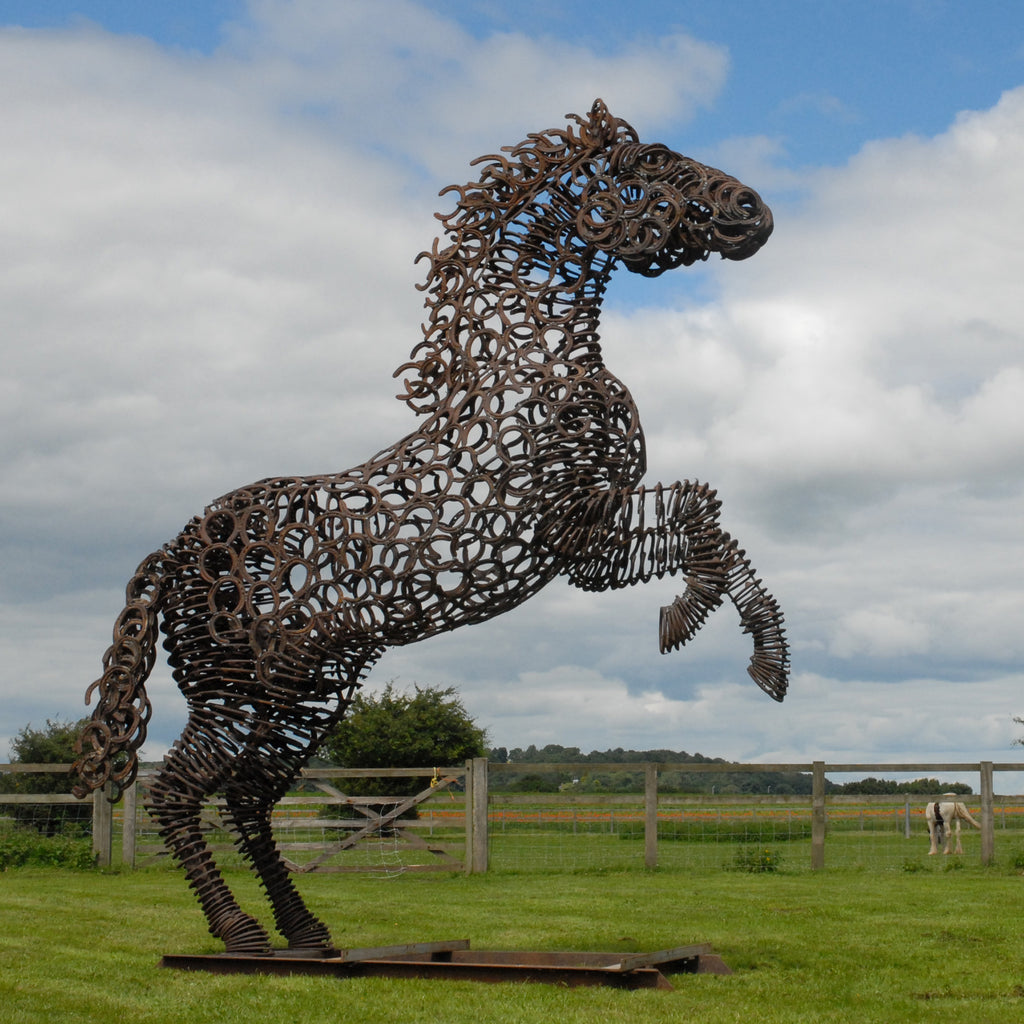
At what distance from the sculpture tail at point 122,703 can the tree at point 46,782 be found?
732cm

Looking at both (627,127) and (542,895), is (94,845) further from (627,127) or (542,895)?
(627,127)

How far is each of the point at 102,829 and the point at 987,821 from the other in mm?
10002

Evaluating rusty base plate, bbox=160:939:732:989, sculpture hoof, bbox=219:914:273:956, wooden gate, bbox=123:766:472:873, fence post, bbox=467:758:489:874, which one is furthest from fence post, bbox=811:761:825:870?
sculpture hoof, bbox=219:914:273:956

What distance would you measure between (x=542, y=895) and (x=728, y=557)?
19.6 feet

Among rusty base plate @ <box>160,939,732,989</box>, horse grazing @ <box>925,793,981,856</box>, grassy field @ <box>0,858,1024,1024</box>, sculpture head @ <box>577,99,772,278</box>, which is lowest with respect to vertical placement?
grassy field @ <box>0,858,1024,1024</box>

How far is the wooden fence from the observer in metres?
13.7

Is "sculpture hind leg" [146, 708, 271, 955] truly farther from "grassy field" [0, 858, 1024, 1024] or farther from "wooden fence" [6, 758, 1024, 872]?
"wooden fence" [6, 758, 1024, 872]

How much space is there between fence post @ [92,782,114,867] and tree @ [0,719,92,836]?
0.69 metres

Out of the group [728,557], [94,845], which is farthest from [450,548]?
[94,845]

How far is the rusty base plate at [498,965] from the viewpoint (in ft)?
20.6

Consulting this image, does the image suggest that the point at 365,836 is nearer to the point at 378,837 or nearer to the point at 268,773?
the point at 378,837

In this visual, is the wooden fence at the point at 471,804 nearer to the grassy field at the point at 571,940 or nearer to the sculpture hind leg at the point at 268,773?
the grassy field at the point at 571,940

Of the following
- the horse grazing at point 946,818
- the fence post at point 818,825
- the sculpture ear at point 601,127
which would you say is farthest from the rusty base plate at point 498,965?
the horse grazing at point 946,818

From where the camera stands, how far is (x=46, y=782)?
18.1 metres
